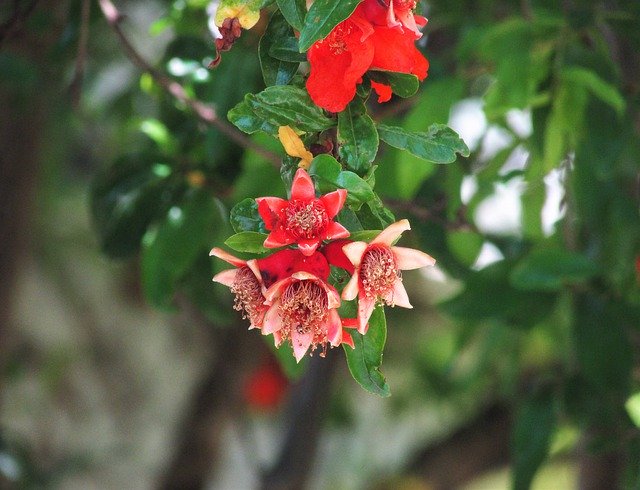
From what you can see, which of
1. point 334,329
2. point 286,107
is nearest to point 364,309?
point 334,329

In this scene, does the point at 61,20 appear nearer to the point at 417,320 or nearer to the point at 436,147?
the point at 436,147

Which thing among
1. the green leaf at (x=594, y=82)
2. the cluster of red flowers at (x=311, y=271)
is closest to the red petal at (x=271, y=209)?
the cluster of red flowers at (x=311, y=271)

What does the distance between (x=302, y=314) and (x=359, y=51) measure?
0.52 feet

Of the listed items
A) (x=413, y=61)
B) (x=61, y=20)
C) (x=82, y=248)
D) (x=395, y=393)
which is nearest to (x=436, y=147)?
(x=413, y=61)

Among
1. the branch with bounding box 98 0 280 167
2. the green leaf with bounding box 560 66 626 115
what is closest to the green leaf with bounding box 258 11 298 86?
the branch with bounding box 98 0 280 167

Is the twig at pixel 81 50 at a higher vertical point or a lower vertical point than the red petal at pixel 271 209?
lower

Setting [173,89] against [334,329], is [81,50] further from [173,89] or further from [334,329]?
[334,329]

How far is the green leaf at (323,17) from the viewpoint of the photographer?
47 centimetres

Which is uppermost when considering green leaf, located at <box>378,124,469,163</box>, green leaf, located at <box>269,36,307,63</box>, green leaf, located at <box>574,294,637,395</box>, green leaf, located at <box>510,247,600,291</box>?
green leaf, located at <box>269,36,307,63</box>

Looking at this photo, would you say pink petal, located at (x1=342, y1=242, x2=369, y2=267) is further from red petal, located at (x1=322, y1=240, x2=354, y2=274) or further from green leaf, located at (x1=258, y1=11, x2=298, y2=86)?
green leaf, located at (x1=258, y1=11, x2=298, y2=86)

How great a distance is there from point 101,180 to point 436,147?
2.17ft

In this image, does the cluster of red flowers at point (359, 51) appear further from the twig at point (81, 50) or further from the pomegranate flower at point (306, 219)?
the twig at point (81, 50)

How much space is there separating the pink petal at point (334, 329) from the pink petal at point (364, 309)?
12mm

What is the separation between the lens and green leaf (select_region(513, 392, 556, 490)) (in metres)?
1.01
